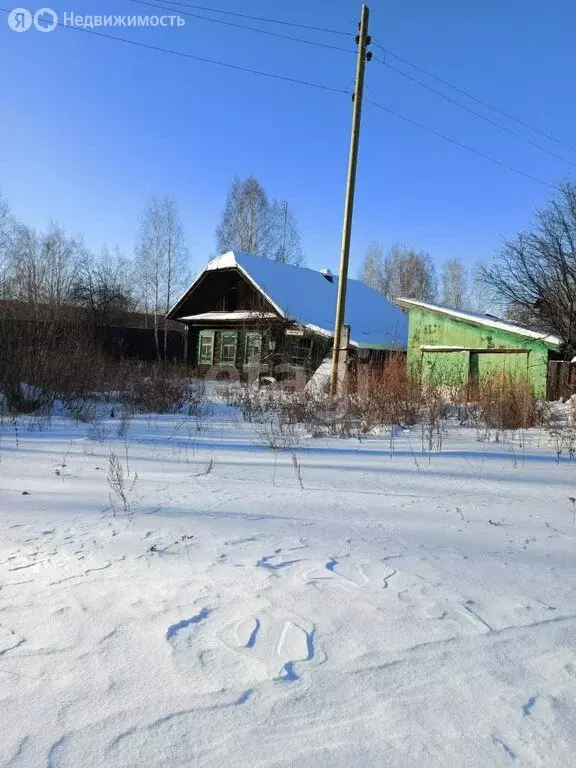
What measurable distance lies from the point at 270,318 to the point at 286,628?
56.8 feet

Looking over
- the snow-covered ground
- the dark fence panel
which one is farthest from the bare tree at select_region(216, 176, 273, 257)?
the snow-covered ground

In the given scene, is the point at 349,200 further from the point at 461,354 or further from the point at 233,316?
the point at 233,316

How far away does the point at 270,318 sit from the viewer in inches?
746

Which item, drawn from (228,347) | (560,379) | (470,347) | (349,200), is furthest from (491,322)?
(228,347)

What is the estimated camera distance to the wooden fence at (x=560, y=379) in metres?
11.8

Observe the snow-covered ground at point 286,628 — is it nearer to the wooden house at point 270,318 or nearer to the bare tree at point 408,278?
the wooden house at point 270,318

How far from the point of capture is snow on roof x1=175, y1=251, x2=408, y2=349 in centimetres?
1900

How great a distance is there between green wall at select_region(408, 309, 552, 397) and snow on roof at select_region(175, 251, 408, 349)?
250 cm

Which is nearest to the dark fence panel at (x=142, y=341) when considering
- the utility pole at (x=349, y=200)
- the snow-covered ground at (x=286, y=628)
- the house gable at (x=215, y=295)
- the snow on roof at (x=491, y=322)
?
the house gable at (x=215, y=295)

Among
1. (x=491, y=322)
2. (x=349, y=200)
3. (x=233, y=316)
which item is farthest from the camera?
(x=233, y=316)

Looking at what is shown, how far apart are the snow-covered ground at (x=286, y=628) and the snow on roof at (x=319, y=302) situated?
14.8 metres

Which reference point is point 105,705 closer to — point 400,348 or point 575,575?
point 575,575

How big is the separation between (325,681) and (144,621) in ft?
2.42

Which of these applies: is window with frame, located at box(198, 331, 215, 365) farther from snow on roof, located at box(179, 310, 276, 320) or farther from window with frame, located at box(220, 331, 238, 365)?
snow on roof, located at box(179, 310, 276, 320)
